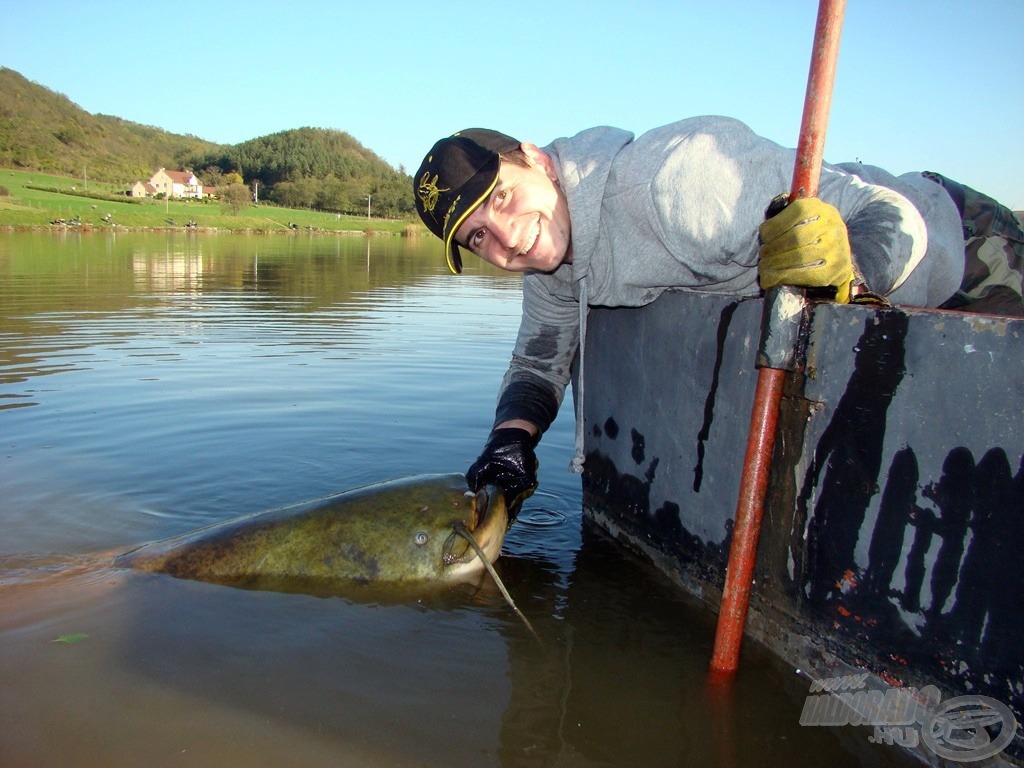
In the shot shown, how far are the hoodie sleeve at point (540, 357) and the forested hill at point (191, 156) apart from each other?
9979 cm

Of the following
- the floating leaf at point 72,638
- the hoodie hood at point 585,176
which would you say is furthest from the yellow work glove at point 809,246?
the floating leaf at point 72,638

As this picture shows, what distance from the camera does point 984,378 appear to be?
67.0 inches

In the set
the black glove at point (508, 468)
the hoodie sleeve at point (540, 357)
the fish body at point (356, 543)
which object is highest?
the hoodie sleeve at point (540, 357)

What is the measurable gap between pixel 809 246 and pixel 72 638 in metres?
2.73

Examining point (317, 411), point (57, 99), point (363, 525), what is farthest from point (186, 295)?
point (57, 99)

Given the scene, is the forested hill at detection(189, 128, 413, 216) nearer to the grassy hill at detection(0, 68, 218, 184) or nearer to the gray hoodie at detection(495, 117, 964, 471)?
the grassy hill at detection(0, 68, 218, 184)

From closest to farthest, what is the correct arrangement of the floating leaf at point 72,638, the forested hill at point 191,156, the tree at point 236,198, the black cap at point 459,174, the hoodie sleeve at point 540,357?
the floating leaf at point 72,638, the black cap at point 459,174, the hoodie sleeve at point 540,357, the tree at point 236,198, the forested hill at point 191,156

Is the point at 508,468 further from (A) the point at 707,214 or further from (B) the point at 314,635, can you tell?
(A) the point at 707,214

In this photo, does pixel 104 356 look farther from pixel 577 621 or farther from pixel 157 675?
pixel 577 621

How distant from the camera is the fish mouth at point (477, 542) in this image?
290cm

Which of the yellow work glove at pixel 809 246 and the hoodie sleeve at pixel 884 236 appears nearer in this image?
the yellow work glove at pixel 809 246

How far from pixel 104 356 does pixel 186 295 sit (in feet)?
→ 22.9

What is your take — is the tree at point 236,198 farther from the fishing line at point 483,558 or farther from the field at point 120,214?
the fishing line at point 483,558

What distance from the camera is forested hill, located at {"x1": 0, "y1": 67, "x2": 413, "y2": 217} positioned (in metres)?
99.9
